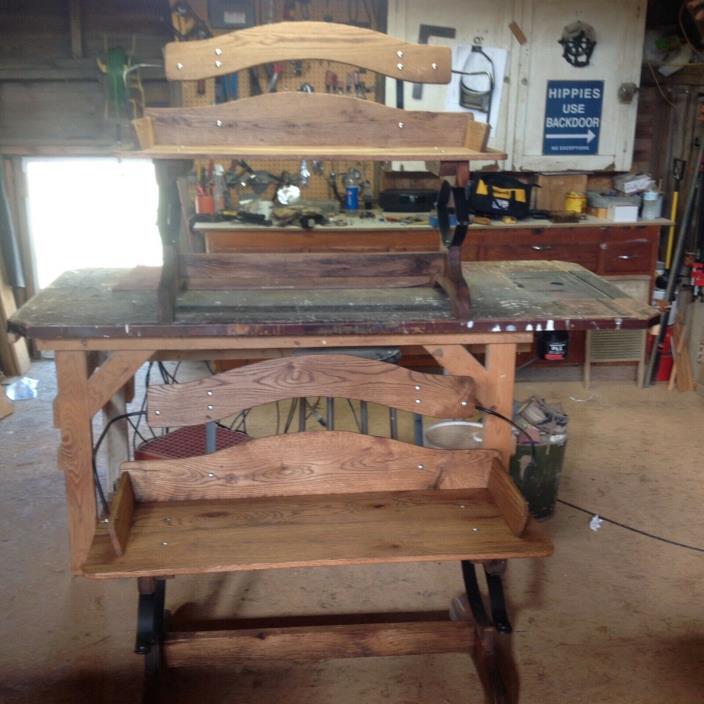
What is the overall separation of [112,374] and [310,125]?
860 mm

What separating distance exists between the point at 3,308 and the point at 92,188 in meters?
0.88

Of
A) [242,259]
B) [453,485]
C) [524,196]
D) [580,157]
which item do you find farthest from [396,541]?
[580,157]

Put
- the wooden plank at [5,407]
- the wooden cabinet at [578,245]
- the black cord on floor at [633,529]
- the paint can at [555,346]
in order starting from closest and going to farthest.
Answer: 1. the black cord on floor at [633,529]
2. the paint can at [555,346]
3. the wooden plank at [5,407]
4. the wooden cabinet at [578,245]

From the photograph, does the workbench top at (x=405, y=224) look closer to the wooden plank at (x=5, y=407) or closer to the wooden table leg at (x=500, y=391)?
the wooden plank at (x=5, y=407)

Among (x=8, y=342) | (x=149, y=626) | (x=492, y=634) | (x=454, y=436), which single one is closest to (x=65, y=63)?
(x=8, y=342)

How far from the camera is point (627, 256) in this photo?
4070mm

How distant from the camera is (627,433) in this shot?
3.66 m

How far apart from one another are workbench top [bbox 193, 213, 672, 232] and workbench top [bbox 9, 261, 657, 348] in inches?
54.1

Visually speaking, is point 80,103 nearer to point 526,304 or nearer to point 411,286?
point 411,286

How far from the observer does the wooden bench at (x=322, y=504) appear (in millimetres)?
1811

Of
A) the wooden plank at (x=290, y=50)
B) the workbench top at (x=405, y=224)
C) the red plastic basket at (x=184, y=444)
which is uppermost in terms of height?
the wooden plank at (x=290, y=50)

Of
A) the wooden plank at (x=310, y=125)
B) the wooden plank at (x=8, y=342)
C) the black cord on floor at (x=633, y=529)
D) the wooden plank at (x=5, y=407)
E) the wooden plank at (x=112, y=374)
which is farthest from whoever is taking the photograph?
the wooden plank at (x=8, y=342)

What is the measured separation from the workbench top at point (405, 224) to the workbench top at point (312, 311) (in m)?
1.37

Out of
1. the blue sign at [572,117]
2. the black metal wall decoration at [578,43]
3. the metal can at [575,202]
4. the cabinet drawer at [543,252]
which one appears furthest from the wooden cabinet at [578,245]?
the black metal wall decoration at [578,43]
